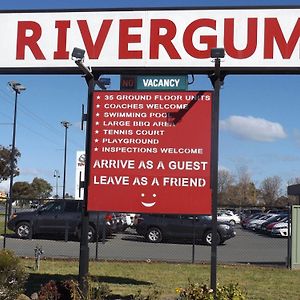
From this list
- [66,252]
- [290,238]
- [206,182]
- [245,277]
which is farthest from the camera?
[66,252]

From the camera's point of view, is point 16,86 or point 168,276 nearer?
point 168,276

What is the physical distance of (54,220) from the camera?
23484 mm

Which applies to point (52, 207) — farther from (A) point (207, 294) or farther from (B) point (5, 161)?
(B) point (5, 161)

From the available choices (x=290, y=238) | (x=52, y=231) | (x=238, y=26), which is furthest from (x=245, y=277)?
(x=52, y=231)

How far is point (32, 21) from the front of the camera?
31.9ft

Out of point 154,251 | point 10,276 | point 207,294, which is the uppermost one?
point 10,276

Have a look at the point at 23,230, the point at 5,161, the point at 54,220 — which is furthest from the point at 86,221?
the point at 5,161

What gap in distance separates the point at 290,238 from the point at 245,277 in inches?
126

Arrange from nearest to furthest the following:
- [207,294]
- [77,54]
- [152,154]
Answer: [207,294] < [77,54] < [152,154]

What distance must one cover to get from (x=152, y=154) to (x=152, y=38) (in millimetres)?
1995

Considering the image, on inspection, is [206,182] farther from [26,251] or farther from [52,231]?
[52,231]

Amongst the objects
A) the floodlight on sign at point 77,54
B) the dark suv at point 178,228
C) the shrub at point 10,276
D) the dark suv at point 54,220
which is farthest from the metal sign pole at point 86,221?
the dark suv at point 178,228

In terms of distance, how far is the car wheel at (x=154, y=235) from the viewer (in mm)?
24409

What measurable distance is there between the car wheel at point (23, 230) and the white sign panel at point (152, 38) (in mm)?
15283
